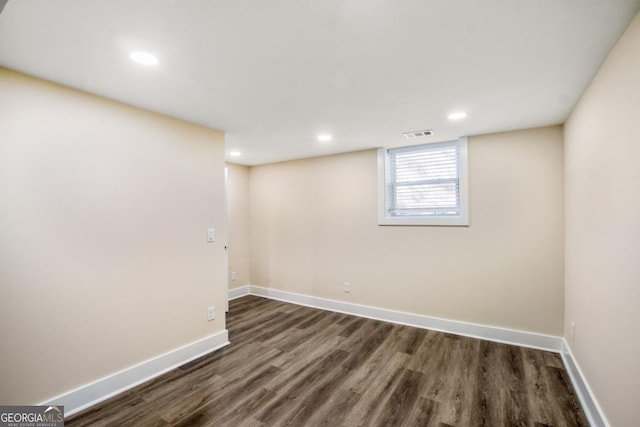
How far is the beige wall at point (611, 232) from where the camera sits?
4.28 feet

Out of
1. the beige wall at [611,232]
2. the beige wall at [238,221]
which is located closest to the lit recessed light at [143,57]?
the beige wall at [611,232]

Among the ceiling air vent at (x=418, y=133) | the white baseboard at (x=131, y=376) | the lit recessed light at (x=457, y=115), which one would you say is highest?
the lit recessed light at (x=457, y=115)

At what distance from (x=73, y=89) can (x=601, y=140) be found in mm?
3597

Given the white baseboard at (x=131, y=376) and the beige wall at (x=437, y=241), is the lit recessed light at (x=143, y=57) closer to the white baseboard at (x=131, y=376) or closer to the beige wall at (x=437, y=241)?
the white baseboard at (x=131, y=376)

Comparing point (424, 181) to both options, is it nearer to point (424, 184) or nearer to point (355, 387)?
point (424, 184)

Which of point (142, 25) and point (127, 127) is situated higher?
point (142, 25)

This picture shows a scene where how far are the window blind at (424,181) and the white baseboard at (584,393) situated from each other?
168 centimetres

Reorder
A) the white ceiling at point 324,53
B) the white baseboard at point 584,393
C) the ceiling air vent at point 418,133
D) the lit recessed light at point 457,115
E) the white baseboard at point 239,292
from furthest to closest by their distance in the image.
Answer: the white baseboard at point 239,292, the ceiling air vent at point 418,133, the lit recessed light at point 457,115, the white baseboard at point 584,393, the white ceiling at point 324,53

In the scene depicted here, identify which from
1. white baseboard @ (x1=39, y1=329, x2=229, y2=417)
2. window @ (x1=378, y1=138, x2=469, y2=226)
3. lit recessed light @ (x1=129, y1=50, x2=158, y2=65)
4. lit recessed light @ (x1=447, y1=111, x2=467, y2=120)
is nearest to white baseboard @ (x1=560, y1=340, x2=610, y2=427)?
window @ (x1=378, y1=138, x2=469, y2=226)

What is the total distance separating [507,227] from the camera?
3033mm

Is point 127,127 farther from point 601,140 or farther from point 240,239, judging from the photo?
point 601,140

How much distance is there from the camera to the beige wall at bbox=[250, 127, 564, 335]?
2875mm

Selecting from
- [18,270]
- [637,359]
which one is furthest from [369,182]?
[18,270]

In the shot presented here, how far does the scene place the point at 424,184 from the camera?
11.8 ft
